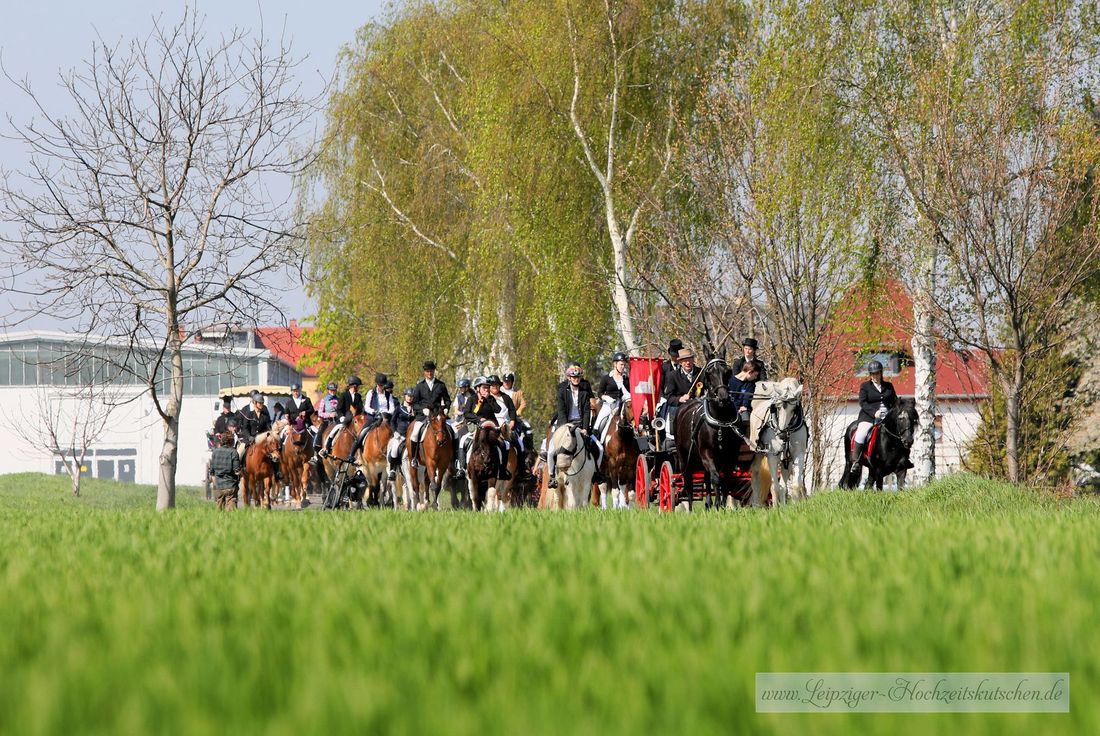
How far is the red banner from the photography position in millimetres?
20047

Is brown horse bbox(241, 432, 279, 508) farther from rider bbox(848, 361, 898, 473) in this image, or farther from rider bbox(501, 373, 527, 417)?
rider bbox(848, 361, 898, 473)

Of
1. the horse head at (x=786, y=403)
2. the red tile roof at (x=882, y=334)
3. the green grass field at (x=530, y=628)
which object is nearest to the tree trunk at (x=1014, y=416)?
the red tile roof at (x=882, y=334)

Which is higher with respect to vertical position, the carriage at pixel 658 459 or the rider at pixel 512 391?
the rider at pixel 512 391

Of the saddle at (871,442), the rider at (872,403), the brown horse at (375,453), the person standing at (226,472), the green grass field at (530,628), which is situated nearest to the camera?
the green grass field at (530,628)

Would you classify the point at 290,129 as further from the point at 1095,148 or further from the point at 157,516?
the point at 1095,148

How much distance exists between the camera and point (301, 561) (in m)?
8.09

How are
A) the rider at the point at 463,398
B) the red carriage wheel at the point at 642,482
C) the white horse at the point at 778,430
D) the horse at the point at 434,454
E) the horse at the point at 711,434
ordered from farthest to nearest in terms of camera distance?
the rider at the point at 463,398 → the horse at the point at 434,454 → the red carriage wheel at the point at 642,482 → the white horse at the point at 778,430 → the horse at the point at 711,434

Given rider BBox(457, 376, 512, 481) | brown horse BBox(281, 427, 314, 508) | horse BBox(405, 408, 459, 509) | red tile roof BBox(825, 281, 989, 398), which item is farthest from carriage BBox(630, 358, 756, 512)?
brown horse BBox(281, 427, 314, 508)

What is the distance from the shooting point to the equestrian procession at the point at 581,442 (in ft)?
60.7

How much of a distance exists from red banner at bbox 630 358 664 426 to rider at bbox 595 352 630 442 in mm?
1703

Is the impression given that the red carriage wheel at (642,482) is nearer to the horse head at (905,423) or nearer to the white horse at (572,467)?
the white horse at (572,467)

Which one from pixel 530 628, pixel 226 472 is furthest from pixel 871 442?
pixel 530 628

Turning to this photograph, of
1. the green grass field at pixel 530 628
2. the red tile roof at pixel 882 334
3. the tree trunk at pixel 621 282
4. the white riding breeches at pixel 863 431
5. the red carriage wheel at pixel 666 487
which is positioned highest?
the tree trunk at pixel 621 282

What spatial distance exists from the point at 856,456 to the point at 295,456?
1294 cm
